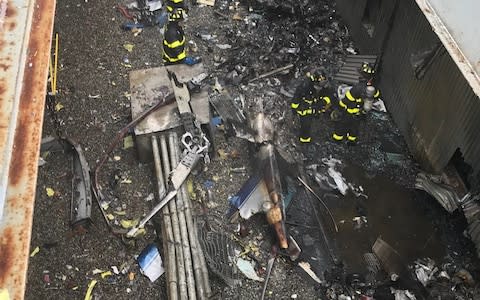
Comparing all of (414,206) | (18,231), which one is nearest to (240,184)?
(414,206)

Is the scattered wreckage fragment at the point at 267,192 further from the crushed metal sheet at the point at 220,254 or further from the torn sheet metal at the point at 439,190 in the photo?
the torn sheet metal at the point at 439,190

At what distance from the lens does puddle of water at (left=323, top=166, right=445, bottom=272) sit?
18.9ft

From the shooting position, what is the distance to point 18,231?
9.14ft

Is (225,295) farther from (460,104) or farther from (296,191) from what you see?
(460,104)

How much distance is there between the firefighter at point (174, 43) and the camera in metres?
6.66

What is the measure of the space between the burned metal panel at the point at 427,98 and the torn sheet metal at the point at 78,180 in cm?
462

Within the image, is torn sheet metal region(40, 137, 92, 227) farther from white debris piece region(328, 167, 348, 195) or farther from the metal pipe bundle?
white debris piece region(328, 167, 348, 195)

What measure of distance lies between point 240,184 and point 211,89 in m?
2.00

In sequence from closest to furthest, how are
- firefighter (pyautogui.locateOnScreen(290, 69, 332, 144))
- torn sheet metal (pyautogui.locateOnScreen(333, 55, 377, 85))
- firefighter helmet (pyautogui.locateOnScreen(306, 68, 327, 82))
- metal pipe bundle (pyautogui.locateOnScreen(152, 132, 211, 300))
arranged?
metal pipe bundle (pyautogui.locateOnScreen(152, 132, 211, 300)) < firefighter (pyautogui.locateOnScreen(290, 69, 332, 144)) < firefighter helmet (pyautogui.locateOnScreen(306, 68, 327, 82)) < torn sheet metal (pyautogui.locateOnScreen(333, 55, 377, 85))

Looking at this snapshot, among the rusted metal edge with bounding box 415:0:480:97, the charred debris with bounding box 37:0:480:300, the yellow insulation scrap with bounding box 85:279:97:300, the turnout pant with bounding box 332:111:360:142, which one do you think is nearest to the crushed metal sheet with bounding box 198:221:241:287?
the charred debris with bounding box 37:0:480:300

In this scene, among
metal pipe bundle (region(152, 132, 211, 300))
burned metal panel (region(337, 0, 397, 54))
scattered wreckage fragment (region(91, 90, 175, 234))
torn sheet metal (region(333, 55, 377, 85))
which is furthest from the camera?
torn sheet metal (region(333, 55, 377, 85))

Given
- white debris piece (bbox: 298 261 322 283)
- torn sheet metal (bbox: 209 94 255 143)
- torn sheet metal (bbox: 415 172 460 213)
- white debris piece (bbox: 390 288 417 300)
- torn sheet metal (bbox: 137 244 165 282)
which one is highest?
torn sheet metal (bbox: 415 172 460 213)

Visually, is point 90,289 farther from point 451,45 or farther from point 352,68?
point 352,68

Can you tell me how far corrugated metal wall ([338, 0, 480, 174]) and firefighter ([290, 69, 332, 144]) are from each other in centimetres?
111
